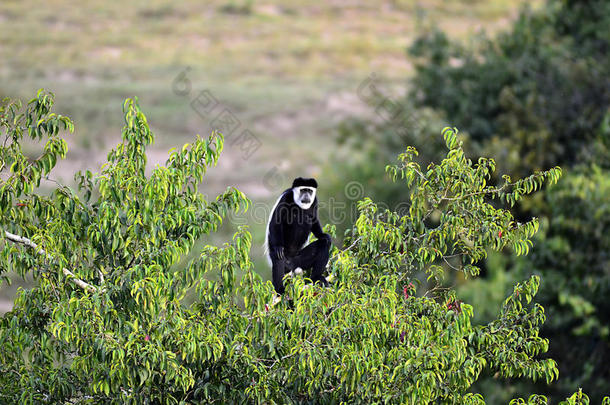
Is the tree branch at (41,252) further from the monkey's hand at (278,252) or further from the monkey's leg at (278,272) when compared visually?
the monkey's hand at (278,252)

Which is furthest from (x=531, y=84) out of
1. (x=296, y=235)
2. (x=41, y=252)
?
(x=41, y=252)

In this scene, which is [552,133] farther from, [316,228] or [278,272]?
[278,272]

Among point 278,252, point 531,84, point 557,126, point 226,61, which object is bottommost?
point 278,252

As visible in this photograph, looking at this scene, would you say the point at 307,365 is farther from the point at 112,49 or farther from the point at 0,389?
the point at 112,49

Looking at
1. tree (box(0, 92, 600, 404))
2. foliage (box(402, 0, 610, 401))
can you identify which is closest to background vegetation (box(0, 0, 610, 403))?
foliage (box(402, 0, 610, 401))

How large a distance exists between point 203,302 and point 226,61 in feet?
137

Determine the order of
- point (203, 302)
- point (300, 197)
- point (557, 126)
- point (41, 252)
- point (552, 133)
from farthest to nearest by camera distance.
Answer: point (557, 126) < point (552, 133) < point (300, 197) < point (203, 302) < point (41, 252)

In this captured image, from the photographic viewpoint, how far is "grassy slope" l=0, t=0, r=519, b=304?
37719 millimetres

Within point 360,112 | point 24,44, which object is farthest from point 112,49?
point 360,112

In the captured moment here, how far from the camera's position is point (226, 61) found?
153ft

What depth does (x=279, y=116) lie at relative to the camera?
42.2 meters

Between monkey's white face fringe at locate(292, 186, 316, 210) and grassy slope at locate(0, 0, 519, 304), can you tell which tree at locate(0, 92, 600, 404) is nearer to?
monkey's white face fringe at locate(292, 186, 316, 210)

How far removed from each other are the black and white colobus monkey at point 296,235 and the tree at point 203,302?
3.99 ft

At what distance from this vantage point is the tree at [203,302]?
5.38 metres
